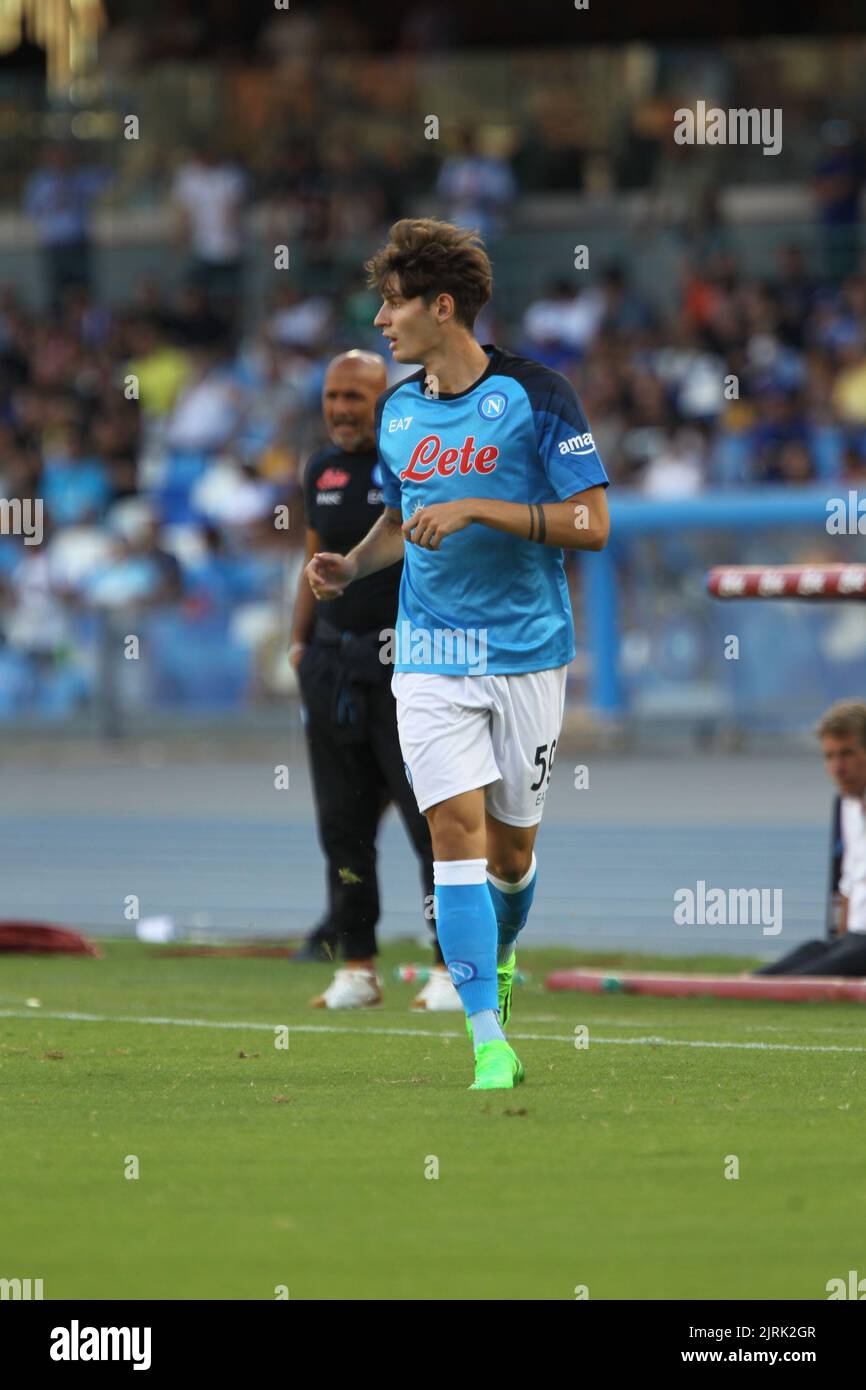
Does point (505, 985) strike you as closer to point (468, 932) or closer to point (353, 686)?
point (468, 932)

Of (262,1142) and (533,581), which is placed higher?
(533,581)

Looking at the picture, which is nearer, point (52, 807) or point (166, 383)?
point (52, 807)

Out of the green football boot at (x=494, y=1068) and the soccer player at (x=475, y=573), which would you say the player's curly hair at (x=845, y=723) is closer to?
the soccer player at (x=475, y=573)

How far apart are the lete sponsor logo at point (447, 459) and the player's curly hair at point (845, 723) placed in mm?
3394

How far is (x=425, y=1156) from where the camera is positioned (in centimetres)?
584

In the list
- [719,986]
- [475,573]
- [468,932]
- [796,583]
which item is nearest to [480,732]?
[475,573]

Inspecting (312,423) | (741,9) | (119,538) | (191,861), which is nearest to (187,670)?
(119,538)

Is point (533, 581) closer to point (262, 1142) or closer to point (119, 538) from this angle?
point (262, 1142)

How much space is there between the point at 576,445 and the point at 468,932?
1391 millimetres

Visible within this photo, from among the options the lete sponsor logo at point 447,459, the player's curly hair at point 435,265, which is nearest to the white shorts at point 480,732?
the lete sponsor logo at point 447,459

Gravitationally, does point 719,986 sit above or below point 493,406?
below

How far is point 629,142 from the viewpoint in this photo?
1174 inches

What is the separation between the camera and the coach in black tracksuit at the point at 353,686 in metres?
9.73

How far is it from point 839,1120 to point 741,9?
1086 inches
